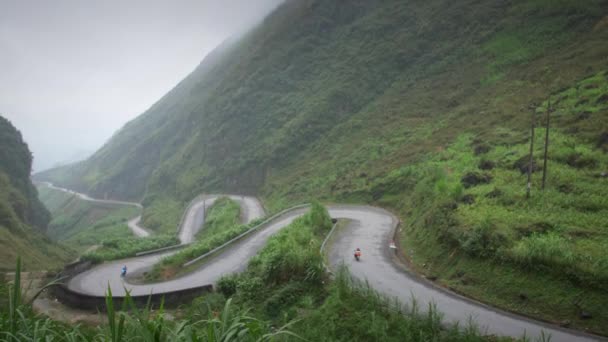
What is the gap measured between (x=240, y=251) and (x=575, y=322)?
15.7 meters

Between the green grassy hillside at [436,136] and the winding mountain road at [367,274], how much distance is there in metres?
0.80

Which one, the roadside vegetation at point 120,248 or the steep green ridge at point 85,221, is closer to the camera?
the roadside vegetation at point 120,248

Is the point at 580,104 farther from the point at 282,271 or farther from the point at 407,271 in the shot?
the point at 282,271

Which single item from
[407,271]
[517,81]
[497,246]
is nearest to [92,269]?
[407,271]

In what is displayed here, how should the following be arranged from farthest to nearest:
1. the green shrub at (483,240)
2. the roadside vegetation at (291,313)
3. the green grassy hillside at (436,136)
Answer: the green shrub at (483,240)
the green grassy hillside at (436,136)
the roadside vegetation at (291,313)

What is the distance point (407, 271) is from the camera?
14492 mm

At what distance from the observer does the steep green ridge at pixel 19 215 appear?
32278 mm

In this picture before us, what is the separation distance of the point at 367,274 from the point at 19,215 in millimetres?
56721

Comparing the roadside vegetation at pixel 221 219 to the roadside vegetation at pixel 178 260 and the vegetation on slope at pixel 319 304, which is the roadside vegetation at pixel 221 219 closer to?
the roadside vegetation at pixel 178 260

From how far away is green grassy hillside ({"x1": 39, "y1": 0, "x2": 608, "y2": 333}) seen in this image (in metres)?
12.5

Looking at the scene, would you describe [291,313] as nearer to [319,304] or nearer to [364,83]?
[319,304]

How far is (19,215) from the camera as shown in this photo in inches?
1999

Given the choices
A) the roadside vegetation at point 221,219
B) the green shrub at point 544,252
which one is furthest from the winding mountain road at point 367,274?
the roadside vegetation at point 221,219

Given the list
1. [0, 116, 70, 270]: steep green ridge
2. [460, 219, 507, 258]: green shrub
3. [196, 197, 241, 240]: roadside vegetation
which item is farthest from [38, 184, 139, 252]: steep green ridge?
[460, 219, 507, 258]: green shrub
